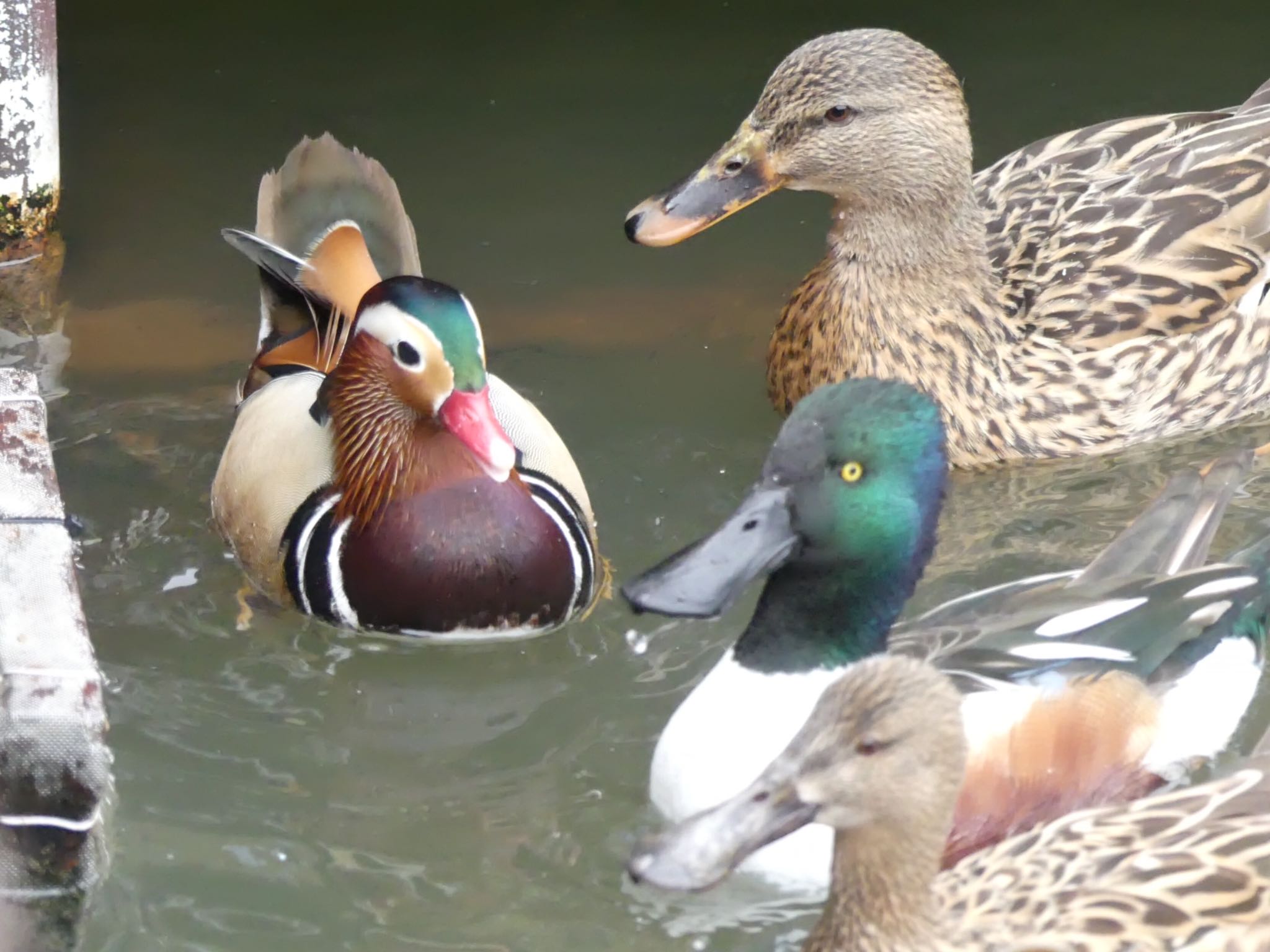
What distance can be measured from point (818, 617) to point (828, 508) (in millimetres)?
225

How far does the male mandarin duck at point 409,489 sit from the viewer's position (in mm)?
4074

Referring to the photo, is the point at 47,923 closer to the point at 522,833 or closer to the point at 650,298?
the point at 522,833

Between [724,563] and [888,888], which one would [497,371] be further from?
[888,888]

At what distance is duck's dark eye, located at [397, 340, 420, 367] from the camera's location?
13.5ft

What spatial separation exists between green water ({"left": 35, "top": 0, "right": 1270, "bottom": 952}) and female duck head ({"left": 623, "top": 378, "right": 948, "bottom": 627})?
0.56 metres

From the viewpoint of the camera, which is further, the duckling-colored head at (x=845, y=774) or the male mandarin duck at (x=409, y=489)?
the male mandarin duck at (x=409, y=489)

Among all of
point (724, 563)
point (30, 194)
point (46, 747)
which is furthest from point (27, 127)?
point (724, 563)

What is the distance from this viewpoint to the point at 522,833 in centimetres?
370

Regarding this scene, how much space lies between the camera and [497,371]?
5.28m

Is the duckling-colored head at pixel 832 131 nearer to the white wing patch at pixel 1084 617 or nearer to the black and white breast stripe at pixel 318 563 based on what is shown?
the black and white breast stripe at pixel 318 563

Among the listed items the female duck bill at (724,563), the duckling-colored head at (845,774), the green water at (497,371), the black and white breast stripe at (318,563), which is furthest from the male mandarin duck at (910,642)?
the black and white breast stripe at (318,563)

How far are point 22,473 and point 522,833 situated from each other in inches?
47.7

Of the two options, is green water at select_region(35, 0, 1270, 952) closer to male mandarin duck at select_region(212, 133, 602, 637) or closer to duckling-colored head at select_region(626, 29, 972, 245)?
male mandarin duck at select_region(212, 133, 602, 637)

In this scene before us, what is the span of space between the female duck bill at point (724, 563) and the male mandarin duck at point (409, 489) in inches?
24.4
